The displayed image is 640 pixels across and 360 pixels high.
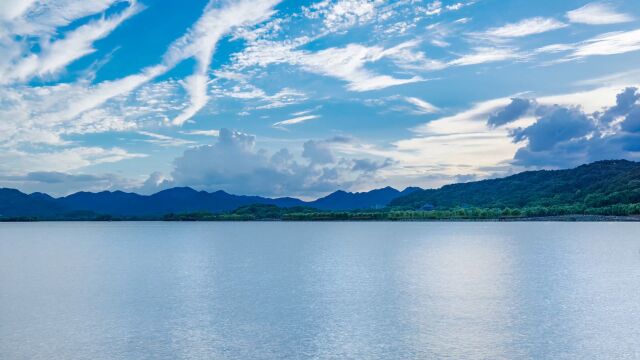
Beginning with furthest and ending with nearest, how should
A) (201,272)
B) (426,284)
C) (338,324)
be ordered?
(201,272), (426,284), (338,324)

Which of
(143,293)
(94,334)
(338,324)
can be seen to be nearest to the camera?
(94,334)

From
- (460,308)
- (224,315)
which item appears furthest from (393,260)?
(224,315)

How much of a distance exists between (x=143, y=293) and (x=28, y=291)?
10963 mm

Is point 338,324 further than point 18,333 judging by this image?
Yes

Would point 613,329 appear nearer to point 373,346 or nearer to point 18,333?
point 373,346

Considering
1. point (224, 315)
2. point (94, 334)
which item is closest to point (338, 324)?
point (224, 315)

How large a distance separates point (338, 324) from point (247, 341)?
6.66 metres

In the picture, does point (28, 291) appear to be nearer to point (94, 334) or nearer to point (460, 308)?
point (94, 334)

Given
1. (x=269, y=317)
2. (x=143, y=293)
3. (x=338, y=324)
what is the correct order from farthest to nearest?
1. (x=143, y=293)
2. (x=269, y=317)
3. (x=338, y=324)

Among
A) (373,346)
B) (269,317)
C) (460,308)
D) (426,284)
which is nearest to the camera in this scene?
(373,346)

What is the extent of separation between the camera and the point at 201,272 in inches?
2581

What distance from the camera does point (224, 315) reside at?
123ft

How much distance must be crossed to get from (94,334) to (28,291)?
72.7ft

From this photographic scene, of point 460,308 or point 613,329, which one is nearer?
point 613,329
